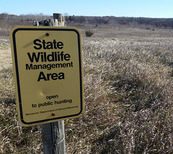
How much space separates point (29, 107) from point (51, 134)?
1.09 ft

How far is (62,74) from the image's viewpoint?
4.38 feet

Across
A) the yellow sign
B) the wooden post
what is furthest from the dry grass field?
the yellow sign

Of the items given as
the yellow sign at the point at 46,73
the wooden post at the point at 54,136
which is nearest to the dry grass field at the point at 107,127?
the wooden post at the point at 54,136

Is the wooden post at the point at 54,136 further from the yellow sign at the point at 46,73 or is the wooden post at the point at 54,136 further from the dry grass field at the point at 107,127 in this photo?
the dry grass field at the point at 107,127

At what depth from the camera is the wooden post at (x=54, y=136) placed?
143cm

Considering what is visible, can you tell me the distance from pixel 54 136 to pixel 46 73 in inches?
21.6

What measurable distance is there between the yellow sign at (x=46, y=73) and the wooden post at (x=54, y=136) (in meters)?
0.14

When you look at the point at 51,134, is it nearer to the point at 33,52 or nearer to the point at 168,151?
the point at 33,52

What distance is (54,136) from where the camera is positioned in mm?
1452

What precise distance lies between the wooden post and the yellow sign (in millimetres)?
141

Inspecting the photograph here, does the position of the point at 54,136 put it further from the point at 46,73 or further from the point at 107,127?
the point at 107,127

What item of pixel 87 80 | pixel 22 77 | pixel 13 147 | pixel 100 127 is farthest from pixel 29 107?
pixel 87 80

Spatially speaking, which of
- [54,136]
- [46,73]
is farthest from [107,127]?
[46,73]

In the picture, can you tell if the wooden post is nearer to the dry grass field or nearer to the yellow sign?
the yellow sign
